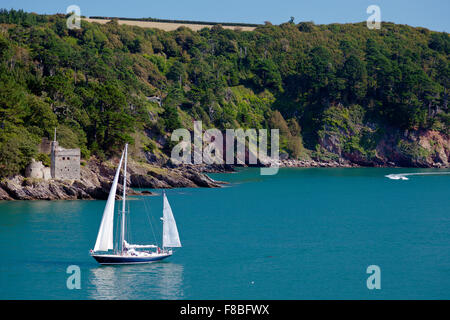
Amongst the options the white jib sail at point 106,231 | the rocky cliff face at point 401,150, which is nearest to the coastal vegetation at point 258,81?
the rocky cliff face at point 401,150

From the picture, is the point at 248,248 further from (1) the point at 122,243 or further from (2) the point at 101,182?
(2) the point at 101,182

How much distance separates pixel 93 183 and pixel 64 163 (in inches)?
189

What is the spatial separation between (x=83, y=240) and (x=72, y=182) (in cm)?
2693

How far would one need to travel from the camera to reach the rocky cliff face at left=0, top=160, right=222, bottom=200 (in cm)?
7456

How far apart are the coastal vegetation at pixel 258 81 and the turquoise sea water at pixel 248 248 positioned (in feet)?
133

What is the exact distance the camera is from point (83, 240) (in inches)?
2064

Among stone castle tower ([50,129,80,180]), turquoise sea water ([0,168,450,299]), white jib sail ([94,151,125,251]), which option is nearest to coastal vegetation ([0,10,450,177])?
stone castle tower ([50,129,80,180])

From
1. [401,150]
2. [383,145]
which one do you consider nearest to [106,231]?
[401,150]

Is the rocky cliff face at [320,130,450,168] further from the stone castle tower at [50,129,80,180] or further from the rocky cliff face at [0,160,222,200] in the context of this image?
the stone castle tower at [50,129,80,180]

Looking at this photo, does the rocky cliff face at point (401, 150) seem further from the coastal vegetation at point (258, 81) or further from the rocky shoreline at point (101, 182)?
the rocky shoreline at point (101, 182)

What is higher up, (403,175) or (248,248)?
(403,175)

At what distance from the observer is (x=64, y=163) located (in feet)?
256

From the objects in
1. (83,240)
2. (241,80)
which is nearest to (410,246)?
(83,240)

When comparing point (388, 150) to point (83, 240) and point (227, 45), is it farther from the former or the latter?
point (83, 240)
